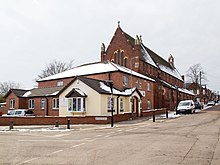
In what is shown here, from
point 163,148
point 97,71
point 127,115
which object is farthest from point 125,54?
point 163,148

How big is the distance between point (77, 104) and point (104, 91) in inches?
138

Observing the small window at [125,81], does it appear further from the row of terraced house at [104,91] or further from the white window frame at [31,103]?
the white window frame at [31,103]

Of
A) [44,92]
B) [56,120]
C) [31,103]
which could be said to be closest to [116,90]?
[56,120]

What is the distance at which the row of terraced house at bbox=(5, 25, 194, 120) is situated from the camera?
104 feet

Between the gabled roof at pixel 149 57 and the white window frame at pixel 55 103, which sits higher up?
the gabled roof at pixel 149 57

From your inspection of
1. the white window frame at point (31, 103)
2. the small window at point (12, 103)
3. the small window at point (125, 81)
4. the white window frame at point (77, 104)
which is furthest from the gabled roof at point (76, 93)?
the small window at point (12, 103)

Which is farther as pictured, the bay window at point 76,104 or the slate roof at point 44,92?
the slate roof at point 44,92

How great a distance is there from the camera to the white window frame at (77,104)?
3142 cm

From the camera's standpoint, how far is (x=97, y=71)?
40.8 m

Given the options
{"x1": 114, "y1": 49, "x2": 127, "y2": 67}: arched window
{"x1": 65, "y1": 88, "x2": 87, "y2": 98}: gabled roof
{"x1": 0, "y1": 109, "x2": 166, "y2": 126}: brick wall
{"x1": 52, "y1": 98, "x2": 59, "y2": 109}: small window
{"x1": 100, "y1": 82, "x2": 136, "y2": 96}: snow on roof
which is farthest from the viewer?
{"x1": 114, "y1": 49, "x2": 127, "y2": 67}: arched window

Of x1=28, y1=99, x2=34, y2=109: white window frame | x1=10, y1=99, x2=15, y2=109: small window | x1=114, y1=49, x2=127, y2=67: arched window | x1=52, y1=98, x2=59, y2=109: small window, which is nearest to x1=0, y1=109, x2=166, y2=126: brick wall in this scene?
x1=52, y1=98, x2=59, y2=109: small window

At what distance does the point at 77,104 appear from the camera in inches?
1259

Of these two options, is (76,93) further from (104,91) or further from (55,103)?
(55,103)

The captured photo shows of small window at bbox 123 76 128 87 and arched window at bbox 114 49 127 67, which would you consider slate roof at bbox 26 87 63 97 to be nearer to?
small window at bbox 123 76 128 87
